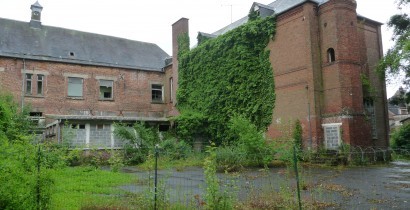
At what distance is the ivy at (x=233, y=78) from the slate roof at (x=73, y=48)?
24.5 ft

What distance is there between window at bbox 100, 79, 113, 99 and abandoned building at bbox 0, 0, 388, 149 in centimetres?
9

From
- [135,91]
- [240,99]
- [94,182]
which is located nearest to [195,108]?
[240,99]

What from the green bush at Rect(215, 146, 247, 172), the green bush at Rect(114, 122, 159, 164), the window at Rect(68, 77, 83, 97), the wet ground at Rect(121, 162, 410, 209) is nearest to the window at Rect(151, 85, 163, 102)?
the window at Rect(68, 77, 83, 97)

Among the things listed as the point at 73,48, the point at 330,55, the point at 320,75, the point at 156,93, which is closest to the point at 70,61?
the point at 73,48

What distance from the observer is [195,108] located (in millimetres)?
26734

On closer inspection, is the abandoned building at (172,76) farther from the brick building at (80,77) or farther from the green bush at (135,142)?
the green bush at (135,142)

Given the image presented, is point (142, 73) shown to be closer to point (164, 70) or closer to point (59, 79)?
point (164, 70)

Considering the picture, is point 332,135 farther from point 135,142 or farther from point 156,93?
point 156,93

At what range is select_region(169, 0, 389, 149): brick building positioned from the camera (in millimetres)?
18741

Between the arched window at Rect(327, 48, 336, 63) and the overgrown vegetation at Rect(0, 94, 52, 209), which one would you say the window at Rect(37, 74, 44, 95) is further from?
the overgrown vegetation at Rect(0, 94, 52, 209)

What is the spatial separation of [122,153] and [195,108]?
7.46 m

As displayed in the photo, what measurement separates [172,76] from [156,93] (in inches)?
98.9

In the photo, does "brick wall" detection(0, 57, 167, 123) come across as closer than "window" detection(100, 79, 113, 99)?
Yes

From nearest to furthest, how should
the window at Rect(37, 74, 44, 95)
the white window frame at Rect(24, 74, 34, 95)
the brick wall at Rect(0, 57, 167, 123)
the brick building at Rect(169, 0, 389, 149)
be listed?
the brick building at Rect(169, 0, 389, 149) < the brick wall at Rect(0, 57, 167, 123) < the white window frame at Rect(24, 74, 34, 95) < the window at Rect(37, 74, 44, 95)
